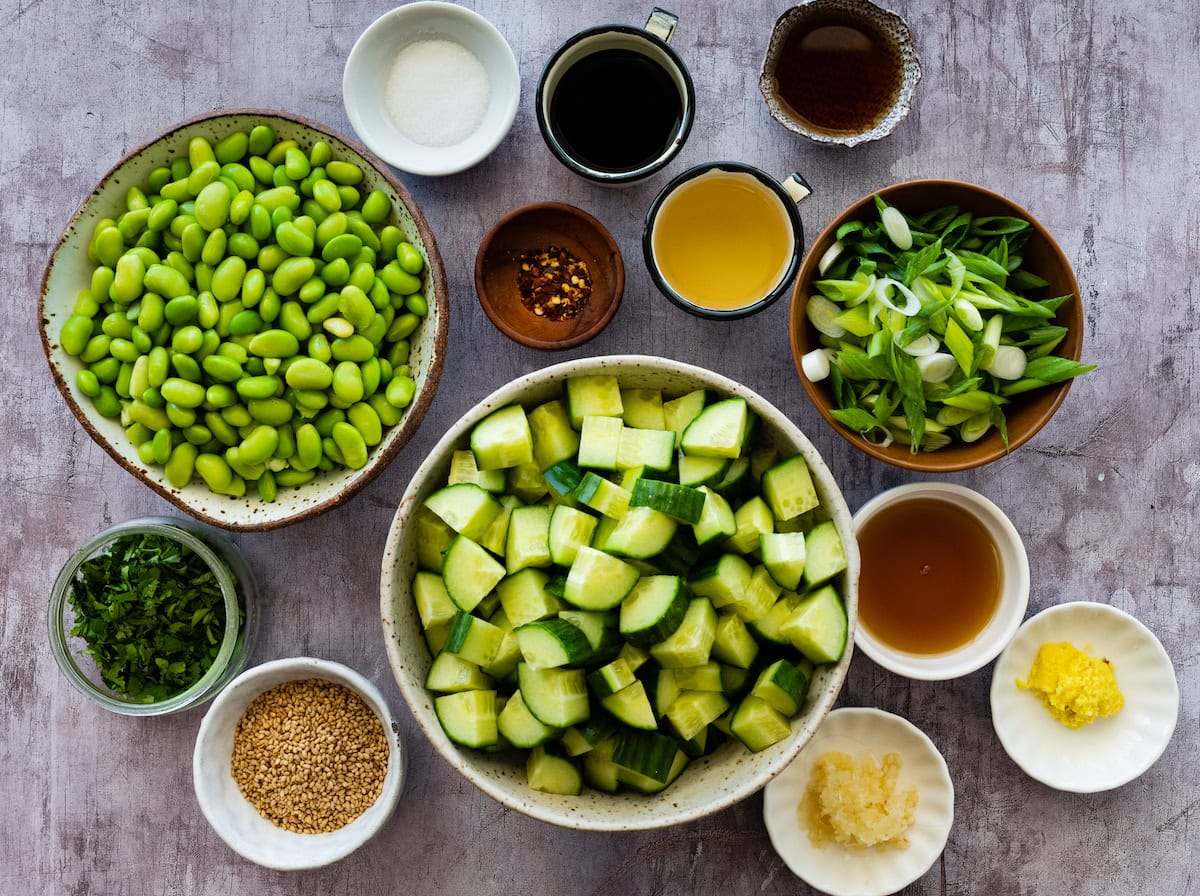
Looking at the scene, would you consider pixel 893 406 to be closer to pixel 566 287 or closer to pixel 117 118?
pixel 566 287

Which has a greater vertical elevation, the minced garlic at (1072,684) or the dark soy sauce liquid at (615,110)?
the dark soy sauce liquid at (615,110)

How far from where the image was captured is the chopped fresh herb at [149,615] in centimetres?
203

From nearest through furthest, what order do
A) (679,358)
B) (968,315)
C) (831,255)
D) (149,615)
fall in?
(968,315) → (831,255) → (149,615) → (679,358)

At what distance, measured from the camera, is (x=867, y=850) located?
81.7 inches

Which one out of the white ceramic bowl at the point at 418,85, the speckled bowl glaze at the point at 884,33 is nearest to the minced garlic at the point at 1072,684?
the speckled bowl glaze at the point at 884,33

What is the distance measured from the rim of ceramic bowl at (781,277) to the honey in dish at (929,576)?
0.55 m

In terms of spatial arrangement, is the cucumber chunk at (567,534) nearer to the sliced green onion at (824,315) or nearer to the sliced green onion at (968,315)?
the sliced green onion at (824,315)

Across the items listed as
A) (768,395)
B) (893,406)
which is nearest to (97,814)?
(768,395)

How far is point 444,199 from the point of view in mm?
2166

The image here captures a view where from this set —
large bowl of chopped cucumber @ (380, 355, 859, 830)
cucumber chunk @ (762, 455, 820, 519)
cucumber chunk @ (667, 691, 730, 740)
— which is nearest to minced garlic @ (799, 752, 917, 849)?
large bowl of chopped cucumber @ (380, 355, 859, 830)

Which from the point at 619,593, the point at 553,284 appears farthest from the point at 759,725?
the point at 553,284

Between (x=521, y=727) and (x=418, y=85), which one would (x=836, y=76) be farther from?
(x=521, y=727)

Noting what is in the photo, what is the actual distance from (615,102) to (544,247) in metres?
0.35

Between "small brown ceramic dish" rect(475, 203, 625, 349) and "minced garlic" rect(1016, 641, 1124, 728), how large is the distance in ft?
4.09
